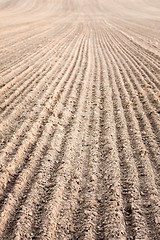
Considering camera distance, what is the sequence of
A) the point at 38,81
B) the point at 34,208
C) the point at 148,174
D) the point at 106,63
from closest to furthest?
the point at 34,208 < the point at 148,174 < the point at 38,81 < the point at 106,63

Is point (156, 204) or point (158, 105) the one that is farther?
point (158, 105)

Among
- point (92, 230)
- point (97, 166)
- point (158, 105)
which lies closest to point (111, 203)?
point (92, 230)

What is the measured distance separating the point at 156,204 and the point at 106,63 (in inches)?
328

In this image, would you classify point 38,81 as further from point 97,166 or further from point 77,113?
point 97,166

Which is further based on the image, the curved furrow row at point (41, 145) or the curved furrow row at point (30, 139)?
the curved furrow row at point (30, 139)

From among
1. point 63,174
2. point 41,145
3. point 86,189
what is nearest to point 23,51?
point 41,145

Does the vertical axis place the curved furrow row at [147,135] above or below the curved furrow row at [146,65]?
below

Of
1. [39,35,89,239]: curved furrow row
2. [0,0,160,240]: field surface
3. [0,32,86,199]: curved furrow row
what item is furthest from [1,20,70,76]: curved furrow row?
[39,35,89,239]: curved furrow row

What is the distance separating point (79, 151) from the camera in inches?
173

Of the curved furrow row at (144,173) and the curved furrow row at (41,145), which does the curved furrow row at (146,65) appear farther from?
the curved furrow row at (41,145)

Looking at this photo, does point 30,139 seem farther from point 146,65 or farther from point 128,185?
point 146,65

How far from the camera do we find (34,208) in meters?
3.09

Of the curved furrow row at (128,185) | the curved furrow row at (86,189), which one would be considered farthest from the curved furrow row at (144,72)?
the curved furrow row at (86,189)

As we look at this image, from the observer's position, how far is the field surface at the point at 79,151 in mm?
2920
